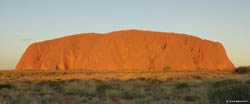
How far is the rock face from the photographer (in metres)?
69.8

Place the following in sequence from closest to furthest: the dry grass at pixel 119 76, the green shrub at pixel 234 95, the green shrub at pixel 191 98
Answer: the green shrub at pixel 234 95
the green shrub at pixel 191 98
the dry grass at pixel 119 76

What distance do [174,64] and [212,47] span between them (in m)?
18.1

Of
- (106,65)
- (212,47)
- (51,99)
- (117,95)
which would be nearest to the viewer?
(51,99)

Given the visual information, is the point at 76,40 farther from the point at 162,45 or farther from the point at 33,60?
the point at 162,45

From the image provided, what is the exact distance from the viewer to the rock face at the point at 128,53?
69.8m

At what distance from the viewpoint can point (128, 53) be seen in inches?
2837

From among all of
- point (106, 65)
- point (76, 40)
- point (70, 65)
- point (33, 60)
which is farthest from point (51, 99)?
point (33, 60)

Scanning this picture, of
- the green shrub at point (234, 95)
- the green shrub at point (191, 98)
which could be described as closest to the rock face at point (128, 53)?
the green shrub at point (191, 98)

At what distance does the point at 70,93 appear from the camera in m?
12.2

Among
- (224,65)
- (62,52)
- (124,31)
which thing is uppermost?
(124,31)

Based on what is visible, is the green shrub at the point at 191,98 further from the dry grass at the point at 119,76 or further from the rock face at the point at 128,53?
the rock face at the point at 128,53

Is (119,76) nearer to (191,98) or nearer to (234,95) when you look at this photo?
(191,98)

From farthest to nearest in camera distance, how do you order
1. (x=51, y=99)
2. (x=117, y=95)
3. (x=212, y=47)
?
1. (x=212, y=47)
2. (x=117, y=95)
3. (x=51, y=99)

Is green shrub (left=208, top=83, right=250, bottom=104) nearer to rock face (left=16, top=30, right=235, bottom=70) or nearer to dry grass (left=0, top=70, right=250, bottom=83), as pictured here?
dry grass (left=0, top=70, right=250, bottom=83)
